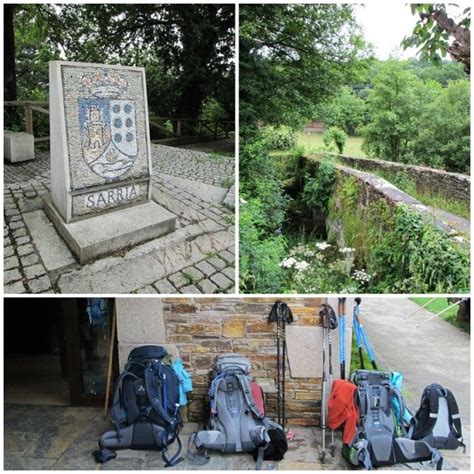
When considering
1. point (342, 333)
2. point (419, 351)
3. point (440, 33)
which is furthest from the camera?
point (419, 351)

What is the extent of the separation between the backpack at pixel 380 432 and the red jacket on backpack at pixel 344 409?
35mm

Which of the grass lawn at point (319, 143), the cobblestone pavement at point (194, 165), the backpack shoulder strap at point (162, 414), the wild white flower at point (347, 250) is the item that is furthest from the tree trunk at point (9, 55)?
the wild white flower at point (347, 250)

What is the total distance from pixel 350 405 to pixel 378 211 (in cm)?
144

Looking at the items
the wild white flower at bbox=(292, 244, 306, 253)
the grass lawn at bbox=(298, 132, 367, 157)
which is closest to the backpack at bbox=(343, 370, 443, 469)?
the wild white flower at bbox=(292, 244, 306, 253)

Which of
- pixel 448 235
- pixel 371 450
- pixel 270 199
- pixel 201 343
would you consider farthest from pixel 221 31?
pixel 371 450

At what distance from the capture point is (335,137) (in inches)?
160

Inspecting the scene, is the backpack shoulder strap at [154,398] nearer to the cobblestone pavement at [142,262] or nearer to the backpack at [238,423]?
the backpack at [238,423]

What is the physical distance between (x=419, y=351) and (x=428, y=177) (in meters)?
2.56

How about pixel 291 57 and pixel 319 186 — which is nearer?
Result: pixel 291 57

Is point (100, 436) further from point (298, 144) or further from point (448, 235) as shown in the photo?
point (448, 235)

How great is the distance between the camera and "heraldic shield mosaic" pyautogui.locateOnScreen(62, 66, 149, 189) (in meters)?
3.51

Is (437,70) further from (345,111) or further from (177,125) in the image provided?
(177,125)

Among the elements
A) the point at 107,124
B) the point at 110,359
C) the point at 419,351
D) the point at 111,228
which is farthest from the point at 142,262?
the point at 419,351

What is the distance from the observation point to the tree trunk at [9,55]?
353 centimetres
